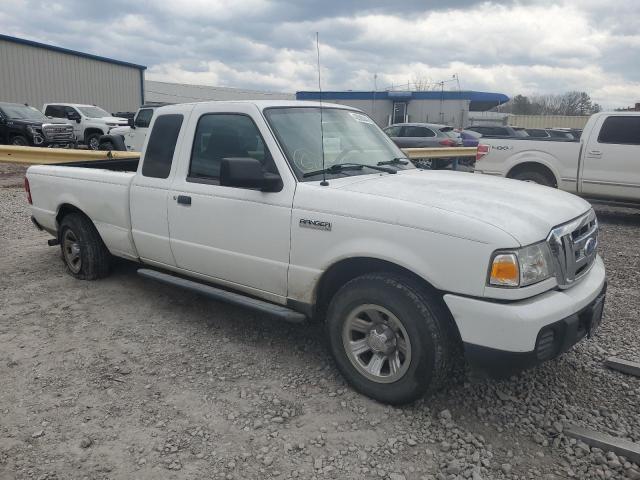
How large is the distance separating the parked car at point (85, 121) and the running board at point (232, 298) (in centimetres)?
1686

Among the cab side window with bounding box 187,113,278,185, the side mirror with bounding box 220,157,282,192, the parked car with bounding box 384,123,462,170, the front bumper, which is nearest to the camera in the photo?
the front bumper

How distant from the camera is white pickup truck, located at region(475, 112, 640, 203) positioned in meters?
8.75

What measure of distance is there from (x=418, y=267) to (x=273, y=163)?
130 centimetres

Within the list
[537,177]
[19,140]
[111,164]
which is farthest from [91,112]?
[537,177]

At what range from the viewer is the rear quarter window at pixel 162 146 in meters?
4.33

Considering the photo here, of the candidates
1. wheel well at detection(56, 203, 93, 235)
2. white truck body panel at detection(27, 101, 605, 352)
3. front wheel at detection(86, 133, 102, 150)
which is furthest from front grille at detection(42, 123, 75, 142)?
white truck body panel at detection(27, 101, 605, 352)

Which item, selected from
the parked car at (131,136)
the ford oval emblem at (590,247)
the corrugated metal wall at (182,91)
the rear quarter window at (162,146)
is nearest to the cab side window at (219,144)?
the rear quarter window at (162,146)

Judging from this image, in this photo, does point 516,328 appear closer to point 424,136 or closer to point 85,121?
point 424,136

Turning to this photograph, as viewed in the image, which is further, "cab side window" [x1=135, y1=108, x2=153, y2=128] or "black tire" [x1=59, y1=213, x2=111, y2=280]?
"cab side window" [x1=135, y1=108, x2=153, y2=128]

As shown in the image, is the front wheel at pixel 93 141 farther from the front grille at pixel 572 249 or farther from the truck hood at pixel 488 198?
the front grille at pixel 572 249

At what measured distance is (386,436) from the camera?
9.72 feet

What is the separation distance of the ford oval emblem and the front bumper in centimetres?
49

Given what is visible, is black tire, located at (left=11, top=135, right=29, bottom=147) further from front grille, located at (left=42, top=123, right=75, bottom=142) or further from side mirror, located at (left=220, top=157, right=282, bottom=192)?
side mirror, located at (left=220, top=157, right=282, bottom=192)

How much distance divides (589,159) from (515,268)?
24.5 feet
